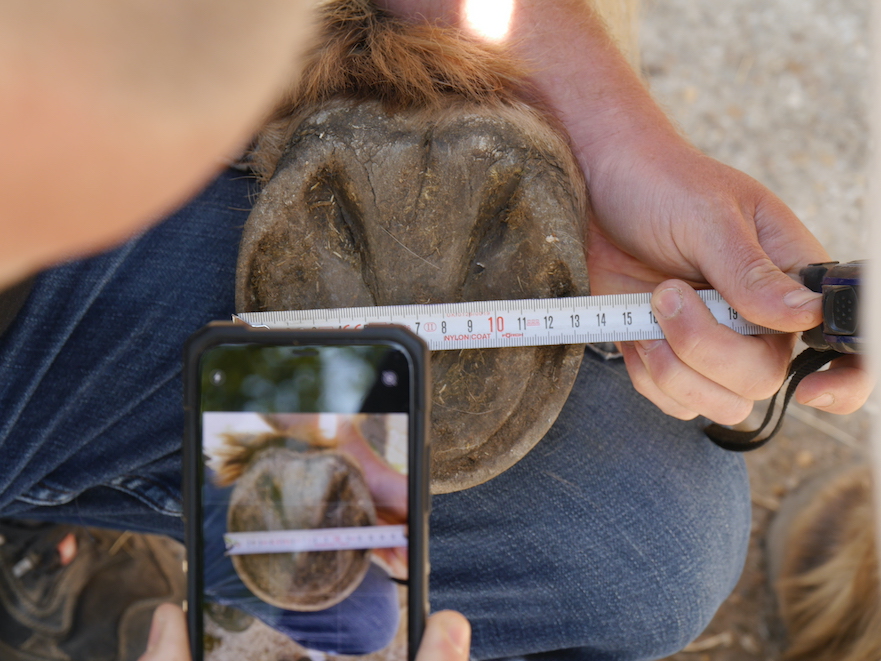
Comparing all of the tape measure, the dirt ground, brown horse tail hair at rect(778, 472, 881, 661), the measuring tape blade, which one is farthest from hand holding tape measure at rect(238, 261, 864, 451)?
the dirt ground

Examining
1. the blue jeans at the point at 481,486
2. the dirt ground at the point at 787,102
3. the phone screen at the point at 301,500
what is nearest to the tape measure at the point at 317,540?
the phone screen at the point at 301,500

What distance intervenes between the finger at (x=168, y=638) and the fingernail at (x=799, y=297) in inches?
30.0

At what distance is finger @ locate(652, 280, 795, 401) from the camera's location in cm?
89

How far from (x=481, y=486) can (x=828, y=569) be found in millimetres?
1044

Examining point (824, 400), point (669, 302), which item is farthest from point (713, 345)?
point (824, 400)

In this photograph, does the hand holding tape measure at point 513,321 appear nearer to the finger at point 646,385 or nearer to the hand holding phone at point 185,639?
the finger at point 646,385

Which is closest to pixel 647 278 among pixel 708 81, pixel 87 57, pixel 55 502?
pixel 87 57

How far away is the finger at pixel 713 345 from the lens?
888 millimetres

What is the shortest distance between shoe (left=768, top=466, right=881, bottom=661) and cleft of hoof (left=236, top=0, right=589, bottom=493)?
112cm

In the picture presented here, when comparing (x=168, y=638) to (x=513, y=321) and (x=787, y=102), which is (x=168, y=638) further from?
(x=787, y=102)

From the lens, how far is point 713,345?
888mm

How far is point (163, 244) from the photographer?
105 centimetres

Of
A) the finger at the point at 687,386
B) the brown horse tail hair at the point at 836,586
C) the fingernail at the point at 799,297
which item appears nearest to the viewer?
the fingernail at the point at 799,297

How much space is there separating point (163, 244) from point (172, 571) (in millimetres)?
984
